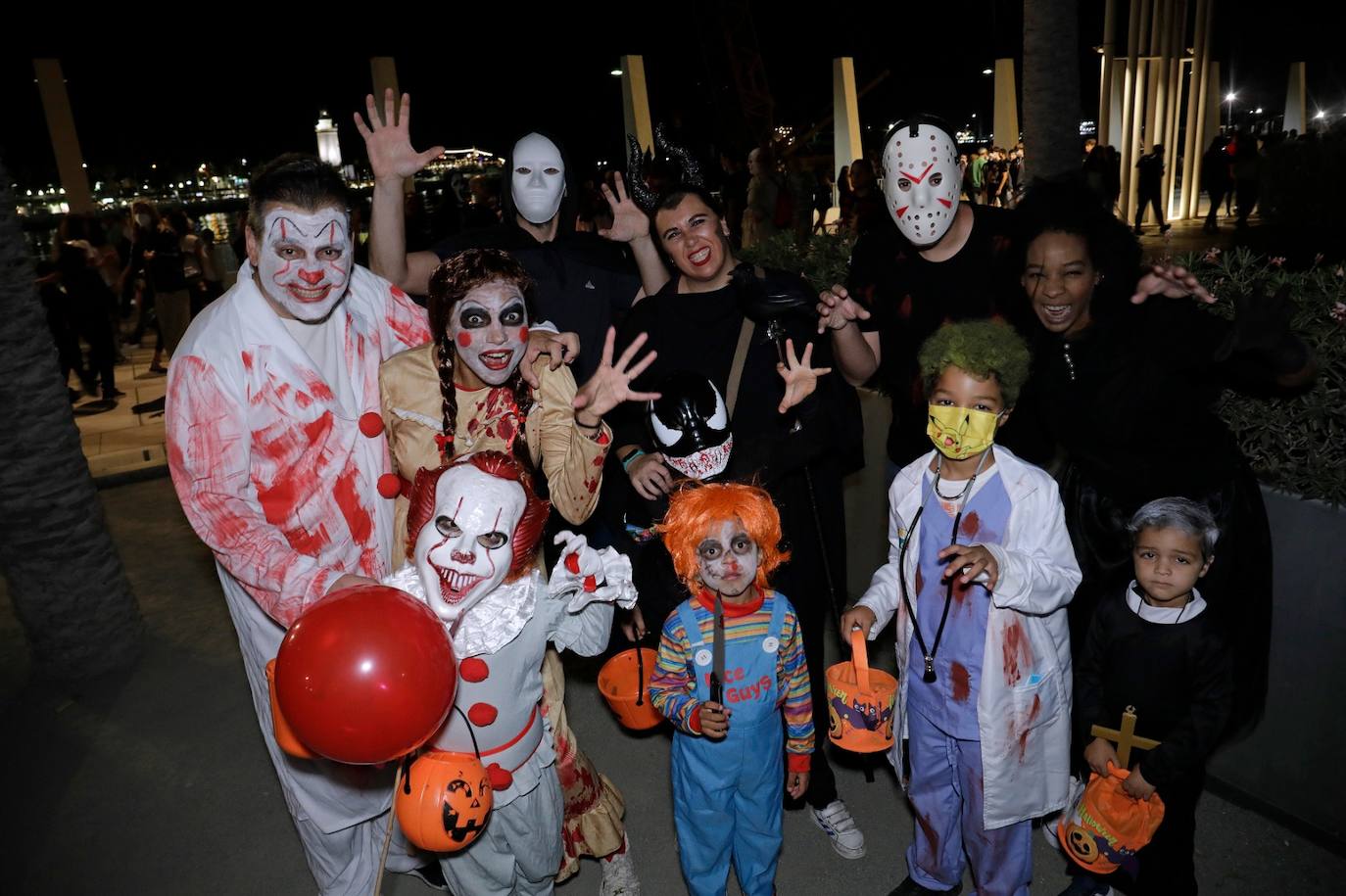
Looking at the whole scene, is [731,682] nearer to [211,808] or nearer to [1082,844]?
[1082,844]

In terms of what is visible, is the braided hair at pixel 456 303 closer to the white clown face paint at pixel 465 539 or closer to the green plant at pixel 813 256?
the white clown face paint at pixel 465 539

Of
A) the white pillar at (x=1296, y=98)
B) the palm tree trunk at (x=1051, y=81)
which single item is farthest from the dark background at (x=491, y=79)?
the palm tree trunk at (x=1051, y=81)

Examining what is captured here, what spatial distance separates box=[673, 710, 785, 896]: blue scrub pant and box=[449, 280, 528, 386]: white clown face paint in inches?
46.4

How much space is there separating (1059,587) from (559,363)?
150cm

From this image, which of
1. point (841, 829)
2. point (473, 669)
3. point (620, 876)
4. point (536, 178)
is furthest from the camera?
point (536, 178)

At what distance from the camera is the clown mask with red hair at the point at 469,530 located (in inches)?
88.4

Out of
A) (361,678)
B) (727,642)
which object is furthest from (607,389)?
(361,678)

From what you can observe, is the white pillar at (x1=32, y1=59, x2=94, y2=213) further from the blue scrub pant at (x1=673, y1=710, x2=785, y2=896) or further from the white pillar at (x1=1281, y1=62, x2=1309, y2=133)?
the white pillar at (x1=1281, y1=62, x2=1309, y2=133)

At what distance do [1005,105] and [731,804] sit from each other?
21279 mm

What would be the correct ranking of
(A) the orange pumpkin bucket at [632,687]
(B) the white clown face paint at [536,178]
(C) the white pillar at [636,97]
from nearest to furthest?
(A) the orange pumpkin bucket at [632,687] < (B) the white clown face paint at [536,178] < (C) the white pillar at [636,97]

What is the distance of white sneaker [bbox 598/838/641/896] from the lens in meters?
3.02

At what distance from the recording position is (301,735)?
6.70 ft

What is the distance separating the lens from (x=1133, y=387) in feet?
8.50

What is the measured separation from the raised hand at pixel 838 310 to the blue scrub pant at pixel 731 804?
1.17 meters
